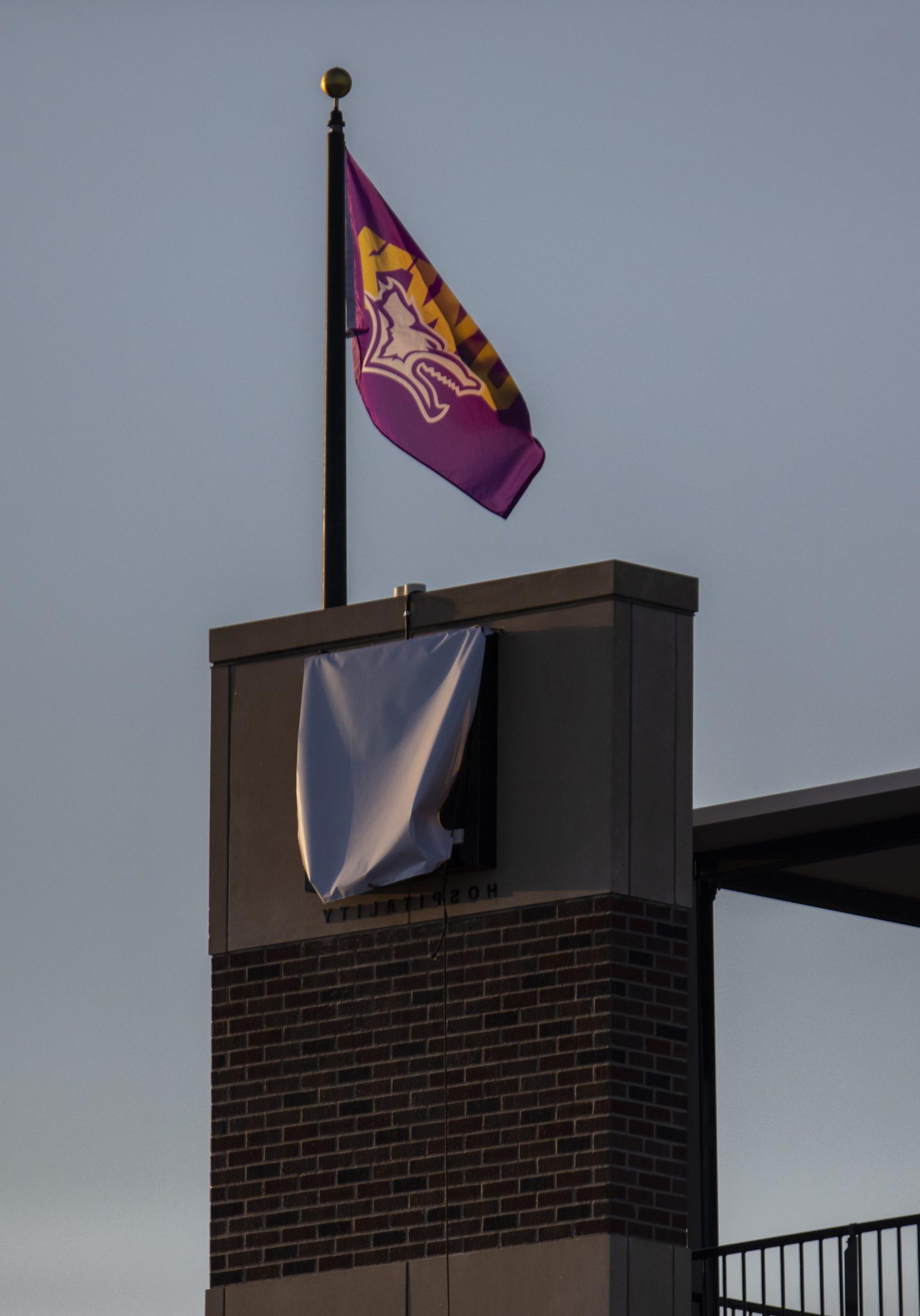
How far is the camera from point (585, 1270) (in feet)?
51.1

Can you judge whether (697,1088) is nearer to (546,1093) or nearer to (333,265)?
(546,1093)

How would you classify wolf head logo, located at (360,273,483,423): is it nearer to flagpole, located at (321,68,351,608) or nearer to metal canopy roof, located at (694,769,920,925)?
flagpole, located at (321,68,351,608)

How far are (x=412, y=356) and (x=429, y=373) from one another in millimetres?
178

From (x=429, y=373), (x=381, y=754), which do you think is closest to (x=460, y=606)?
(x=381, y=754)

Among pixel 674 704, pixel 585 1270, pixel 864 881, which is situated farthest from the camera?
pixel 864 881

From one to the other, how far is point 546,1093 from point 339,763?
2321mm

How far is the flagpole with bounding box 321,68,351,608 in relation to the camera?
1802cm

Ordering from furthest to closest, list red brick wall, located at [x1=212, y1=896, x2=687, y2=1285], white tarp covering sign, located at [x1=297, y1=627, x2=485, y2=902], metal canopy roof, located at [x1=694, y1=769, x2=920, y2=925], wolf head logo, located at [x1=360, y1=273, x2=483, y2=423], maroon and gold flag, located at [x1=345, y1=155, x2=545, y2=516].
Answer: wolf head logo, located at [x1=360, y1=273, x2=483, y2=423] → maroon and gold flag, located at [x1=345, y1=155, x2=545, y2=516] → metal canopy roof, located at [x1=694, y1=769, x2=920, y2=925] → white tarp covering sign, located at [x1=297, y1=627, x2=485, y2=902] → red brick wall, located at [x1=212, y1=896, x2=687, y2=1285]

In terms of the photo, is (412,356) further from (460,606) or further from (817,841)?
(817,841)

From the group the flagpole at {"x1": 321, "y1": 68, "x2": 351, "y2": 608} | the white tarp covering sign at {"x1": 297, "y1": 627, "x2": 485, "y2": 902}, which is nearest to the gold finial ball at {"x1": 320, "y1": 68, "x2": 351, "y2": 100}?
the flagpole at {"x1": 321, "y1": 68, "x2": 351, "y2": 608}

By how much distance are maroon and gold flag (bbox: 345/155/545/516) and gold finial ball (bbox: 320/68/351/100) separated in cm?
53

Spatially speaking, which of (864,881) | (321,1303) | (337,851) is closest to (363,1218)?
(321,1303)

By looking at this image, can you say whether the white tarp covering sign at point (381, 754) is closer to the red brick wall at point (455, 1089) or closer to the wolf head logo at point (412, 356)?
the red brick wall at point (455, 1089)

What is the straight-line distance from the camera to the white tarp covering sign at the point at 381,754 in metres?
16.6
